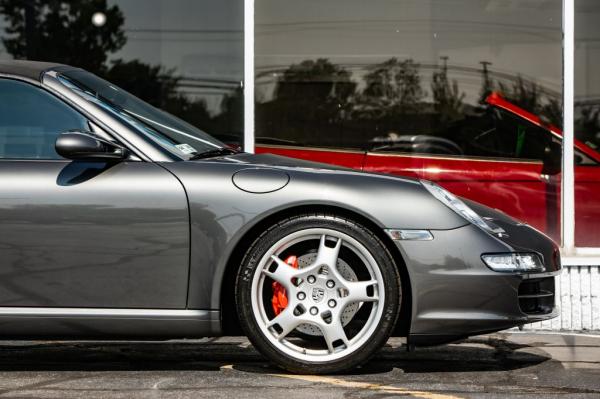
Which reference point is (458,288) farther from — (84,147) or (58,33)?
(58,33)

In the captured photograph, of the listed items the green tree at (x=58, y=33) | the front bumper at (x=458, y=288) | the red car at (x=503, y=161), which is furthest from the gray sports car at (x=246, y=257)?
the green tree at (x=58, y=33)

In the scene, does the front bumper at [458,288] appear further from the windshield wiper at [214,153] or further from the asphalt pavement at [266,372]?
the windshield wiper at [214,153]

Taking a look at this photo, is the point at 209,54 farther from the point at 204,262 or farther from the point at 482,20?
the point at 204,262

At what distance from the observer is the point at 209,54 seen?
27.6 ft

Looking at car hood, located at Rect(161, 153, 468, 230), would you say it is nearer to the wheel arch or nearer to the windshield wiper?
the wheel arch

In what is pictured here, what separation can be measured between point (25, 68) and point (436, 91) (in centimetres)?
347

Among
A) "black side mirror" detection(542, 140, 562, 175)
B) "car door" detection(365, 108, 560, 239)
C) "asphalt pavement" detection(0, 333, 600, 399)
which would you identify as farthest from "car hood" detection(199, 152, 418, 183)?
"black side mirror" detection(542, 140, 562, 175)

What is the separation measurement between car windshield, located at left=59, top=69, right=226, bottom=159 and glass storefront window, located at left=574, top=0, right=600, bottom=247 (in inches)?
126

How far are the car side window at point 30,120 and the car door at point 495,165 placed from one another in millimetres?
3248

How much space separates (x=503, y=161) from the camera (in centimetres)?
836

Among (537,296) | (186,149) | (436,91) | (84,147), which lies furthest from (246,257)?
(436,91)

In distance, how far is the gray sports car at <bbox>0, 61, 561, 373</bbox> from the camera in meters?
5.19

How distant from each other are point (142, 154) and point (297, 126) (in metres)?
3.13

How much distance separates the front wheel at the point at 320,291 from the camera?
5215mm
